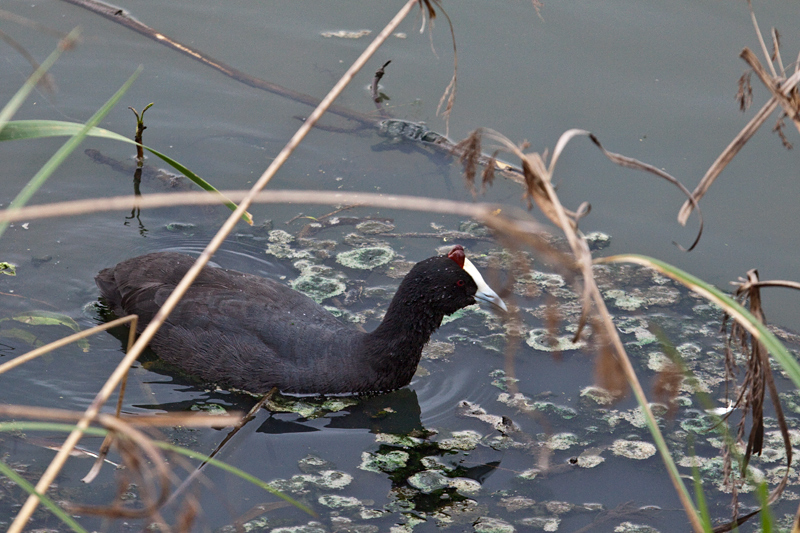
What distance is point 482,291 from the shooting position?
4.68 metres

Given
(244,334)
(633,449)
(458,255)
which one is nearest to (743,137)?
(458,255)

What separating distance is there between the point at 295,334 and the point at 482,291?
1.11 metres

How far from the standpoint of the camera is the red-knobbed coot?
462 centimetres

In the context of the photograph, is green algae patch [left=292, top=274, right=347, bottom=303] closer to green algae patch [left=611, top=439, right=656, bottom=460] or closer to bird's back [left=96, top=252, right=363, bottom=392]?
bird's back [left=96, top=252, right=363, bottom=392]

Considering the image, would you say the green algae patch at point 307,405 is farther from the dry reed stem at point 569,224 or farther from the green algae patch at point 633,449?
the dry reed stem at point 569,224

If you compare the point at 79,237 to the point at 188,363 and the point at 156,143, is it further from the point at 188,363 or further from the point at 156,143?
the point at 188,363

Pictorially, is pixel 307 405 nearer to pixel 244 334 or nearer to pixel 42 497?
pixel 244 334

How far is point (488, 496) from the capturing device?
161 inches

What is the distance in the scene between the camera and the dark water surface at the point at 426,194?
4.16 m

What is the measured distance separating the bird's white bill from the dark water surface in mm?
486

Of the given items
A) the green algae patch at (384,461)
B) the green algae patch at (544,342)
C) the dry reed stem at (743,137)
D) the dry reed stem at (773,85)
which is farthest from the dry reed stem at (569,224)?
the green algae patch at (544,342)

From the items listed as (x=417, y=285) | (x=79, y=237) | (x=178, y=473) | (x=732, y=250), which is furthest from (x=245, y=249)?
(x=732, y=250)

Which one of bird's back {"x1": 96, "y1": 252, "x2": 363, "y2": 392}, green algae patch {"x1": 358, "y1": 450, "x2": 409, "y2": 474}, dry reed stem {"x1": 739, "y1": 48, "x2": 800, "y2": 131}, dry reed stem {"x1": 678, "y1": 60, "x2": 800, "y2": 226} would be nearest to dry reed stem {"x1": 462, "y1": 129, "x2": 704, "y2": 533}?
dry reed stem {"x1": 678, "y1": 60, "x2": 800, "y2": 226}

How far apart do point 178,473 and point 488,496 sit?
1.54 m
